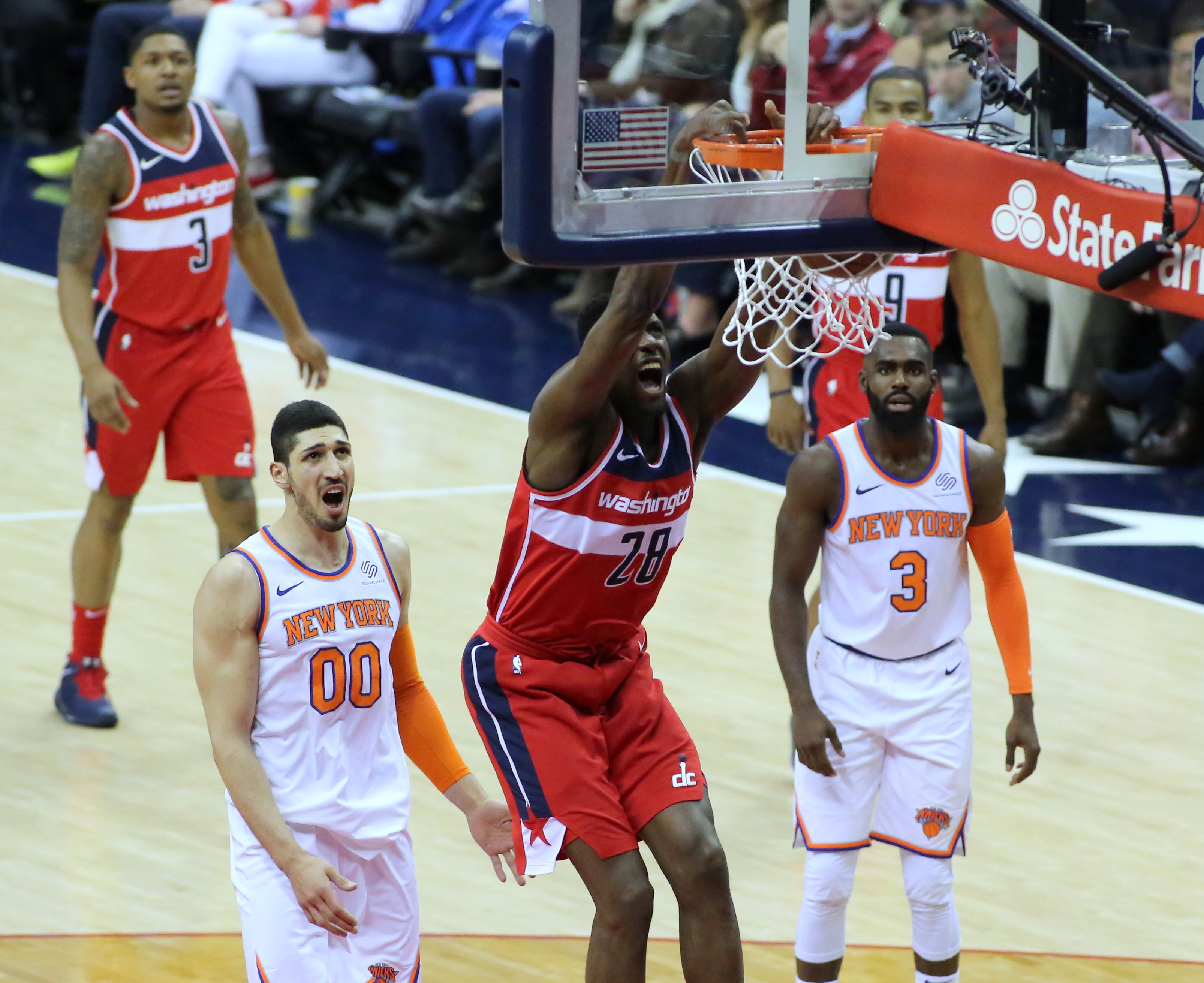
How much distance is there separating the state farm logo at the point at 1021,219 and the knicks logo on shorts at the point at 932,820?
1602 mm

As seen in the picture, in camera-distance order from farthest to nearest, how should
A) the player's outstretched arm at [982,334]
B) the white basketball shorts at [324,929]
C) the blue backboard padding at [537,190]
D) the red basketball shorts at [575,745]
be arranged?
the player's outstretched arm at [982,334] → the red basketball shorts at [575,745] → the white basketball shorts at [324,929] → the blue backboard padding at [537,190]

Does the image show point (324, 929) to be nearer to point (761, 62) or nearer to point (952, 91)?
point (761, 62)

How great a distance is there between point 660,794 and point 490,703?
47 centimetres

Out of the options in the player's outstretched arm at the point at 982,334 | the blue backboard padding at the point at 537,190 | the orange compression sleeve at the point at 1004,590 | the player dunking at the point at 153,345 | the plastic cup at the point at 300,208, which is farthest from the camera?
the plastic cup at the point at 300,208

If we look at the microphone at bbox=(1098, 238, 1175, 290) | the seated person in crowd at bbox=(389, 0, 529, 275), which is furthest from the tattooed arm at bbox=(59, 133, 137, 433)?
the seated person in crowd at bbox=(389, 0, 529, 275)

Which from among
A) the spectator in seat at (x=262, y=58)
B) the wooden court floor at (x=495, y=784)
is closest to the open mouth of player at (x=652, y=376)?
the wooden court floor at (x=495, y=784)

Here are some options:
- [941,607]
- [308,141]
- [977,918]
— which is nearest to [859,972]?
[977,918]

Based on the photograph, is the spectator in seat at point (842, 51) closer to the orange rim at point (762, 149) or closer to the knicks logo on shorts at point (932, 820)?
the orange rim at point (762, 149)

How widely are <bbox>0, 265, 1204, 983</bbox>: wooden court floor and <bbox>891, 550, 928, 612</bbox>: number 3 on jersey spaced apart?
105 centimetres

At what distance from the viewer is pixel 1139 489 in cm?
972

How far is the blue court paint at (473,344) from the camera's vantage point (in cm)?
895

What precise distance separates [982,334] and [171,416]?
275 cm

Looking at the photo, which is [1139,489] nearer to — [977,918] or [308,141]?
[977,918]

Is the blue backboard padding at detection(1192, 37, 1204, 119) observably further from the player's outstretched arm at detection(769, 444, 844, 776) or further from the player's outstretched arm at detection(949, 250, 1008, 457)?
the player's outstretched arm at detection(949, 250, 1008, 457)
